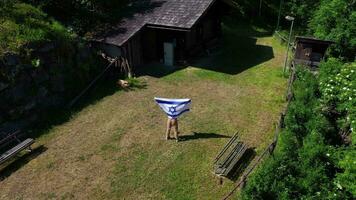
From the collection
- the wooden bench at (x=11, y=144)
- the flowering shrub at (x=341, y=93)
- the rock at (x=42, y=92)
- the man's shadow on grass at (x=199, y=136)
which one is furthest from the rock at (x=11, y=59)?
the flowering shrub at (x=341, y=93)

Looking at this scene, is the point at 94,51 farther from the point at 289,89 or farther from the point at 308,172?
the point at 308,172

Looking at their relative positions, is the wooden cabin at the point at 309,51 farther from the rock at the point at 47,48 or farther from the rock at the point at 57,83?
A: the rock at the point at 47,48

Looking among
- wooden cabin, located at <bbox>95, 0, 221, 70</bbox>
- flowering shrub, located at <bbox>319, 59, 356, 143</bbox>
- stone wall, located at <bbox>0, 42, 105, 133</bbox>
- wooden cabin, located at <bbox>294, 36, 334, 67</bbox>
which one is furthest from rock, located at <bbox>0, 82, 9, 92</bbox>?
wooden cabin, located at <bbox>294, 36, 334, 67</bbox>

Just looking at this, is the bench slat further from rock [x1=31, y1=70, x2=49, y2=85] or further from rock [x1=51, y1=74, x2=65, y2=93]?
rock [x1=51, y1=74, x2=65, y2=93]

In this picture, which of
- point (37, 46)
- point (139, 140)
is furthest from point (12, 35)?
point (139, 140)

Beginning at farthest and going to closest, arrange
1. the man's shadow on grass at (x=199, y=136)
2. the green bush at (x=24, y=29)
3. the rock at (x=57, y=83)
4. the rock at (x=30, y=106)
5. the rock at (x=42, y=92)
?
1. the rock at (x=57, y=83)
2. the rock at (x=42, y=92)
3. the green bush at (x=24, y=29)
4. the rock at (x=30, y=106)
5. the man's shadow on grass at (x=199, y=136)

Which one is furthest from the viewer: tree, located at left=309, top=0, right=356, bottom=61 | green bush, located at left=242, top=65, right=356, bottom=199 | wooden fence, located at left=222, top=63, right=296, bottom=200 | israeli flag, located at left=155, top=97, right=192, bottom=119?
tree, located at left=309, top=0, right=356, bottom=61
